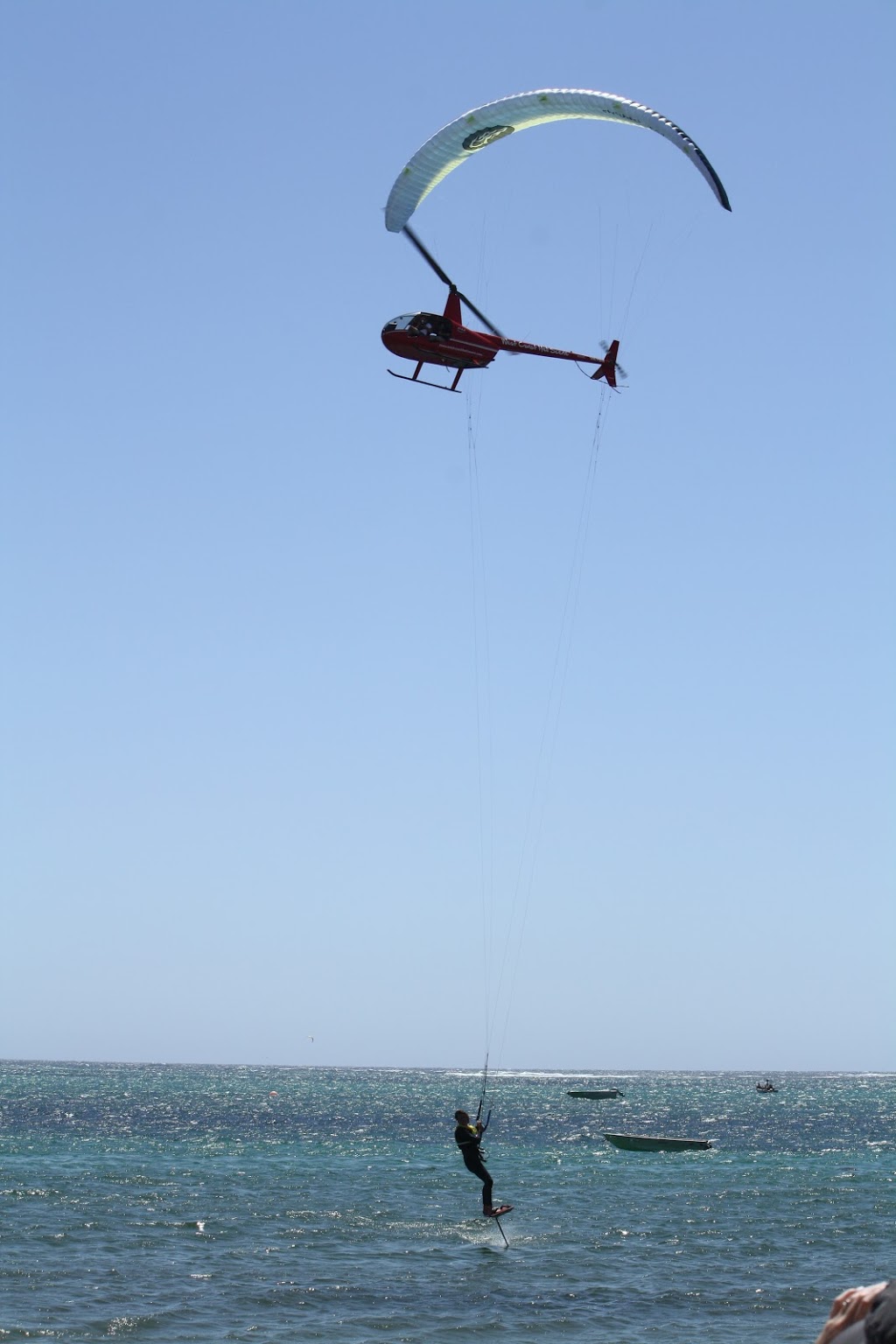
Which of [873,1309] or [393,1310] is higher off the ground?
[873,1309]

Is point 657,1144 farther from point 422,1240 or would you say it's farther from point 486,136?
point 486,136

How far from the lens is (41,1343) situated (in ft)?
48.7

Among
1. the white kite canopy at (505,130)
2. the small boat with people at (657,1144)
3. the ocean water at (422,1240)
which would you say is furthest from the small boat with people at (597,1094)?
the white kite canopy at (505,130)

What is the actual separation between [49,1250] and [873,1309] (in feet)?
63.8

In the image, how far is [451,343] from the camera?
23.6m

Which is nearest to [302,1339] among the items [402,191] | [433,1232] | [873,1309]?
[433,1232]

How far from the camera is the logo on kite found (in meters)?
21.6

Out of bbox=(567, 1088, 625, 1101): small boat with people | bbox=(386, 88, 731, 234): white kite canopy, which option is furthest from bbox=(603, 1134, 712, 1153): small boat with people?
bbox=(567, 1088, 625, 1101): small boat with people

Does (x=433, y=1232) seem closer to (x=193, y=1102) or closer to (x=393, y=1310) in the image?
(x=393, y=1310)

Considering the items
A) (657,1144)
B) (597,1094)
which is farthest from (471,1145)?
(597,1094)

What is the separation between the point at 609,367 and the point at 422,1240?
15.9 m

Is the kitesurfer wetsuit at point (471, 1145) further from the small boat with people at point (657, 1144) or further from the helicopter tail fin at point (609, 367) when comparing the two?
the small boat with people at point (657, 1144)

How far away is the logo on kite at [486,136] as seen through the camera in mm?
21594

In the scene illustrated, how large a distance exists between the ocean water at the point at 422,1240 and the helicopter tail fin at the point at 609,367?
15073mm
